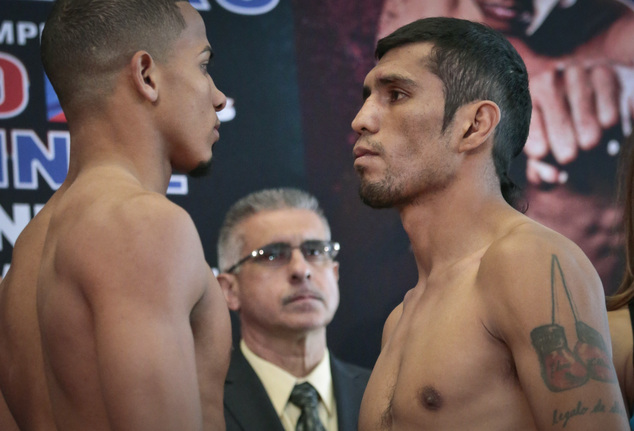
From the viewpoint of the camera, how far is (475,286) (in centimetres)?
211

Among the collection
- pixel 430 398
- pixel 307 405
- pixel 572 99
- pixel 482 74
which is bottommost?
pixel 307 405

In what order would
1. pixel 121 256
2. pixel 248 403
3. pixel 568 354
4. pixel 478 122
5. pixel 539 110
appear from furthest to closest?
pixel 539 110
pixel 248 403
pixel 478 122
pixel 568 354
pixel 121 256

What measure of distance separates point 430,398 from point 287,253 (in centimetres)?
177

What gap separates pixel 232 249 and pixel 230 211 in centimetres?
18

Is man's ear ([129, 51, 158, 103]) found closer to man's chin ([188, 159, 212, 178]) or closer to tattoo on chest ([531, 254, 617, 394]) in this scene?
man's chin ([188, 159, 212, 178])

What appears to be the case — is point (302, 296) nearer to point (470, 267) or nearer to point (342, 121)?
point (342, 121)

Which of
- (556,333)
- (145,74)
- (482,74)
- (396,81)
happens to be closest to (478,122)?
(482,74)

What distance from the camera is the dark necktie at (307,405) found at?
3.39 meters

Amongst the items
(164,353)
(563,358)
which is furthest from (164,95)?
(563,358)

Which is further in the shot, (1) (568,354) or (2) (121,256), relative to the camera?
(1) (568,354)

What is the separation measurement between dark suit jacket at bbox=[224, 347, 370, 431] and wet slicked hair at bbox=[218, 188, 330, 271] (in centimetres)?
43

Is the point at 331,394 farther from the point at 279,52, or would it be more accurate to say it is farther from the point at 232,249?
the point at 279,52

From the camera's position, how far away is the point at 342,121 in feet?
12.4

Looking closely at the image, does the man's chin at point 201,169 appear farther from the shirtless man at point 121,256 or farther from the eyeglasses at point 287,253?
the eyeglasses at point 287,253
